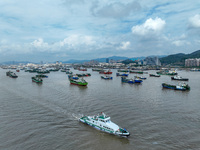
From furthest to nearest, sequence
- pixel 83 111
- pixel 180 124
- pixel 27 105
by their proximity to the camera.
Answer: pixel 27 105 < pixel 83 111 < pixel 180 124

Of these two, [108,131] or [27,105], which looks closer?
[108,131]

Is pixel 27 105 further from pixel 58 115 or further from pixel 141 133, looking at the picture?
pixel 141 133

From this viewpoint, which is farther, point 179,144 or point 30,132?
point 30,132

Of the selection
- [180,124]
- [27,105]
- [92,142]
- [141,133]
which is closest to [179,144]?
[141,133]

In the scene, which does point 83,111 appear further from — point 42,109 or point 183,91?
point 183,91

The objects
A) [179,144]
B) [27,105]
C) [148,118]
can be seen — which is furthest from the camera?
[27,105]

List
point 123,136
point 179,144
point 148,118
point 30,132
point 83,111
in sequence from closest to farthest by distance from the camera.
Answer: point 179,144, point 123,136, point 30,132, point 148,118, point 83,111

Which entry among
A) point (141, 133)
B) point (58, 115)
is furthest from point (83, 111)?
point (141, 133)
